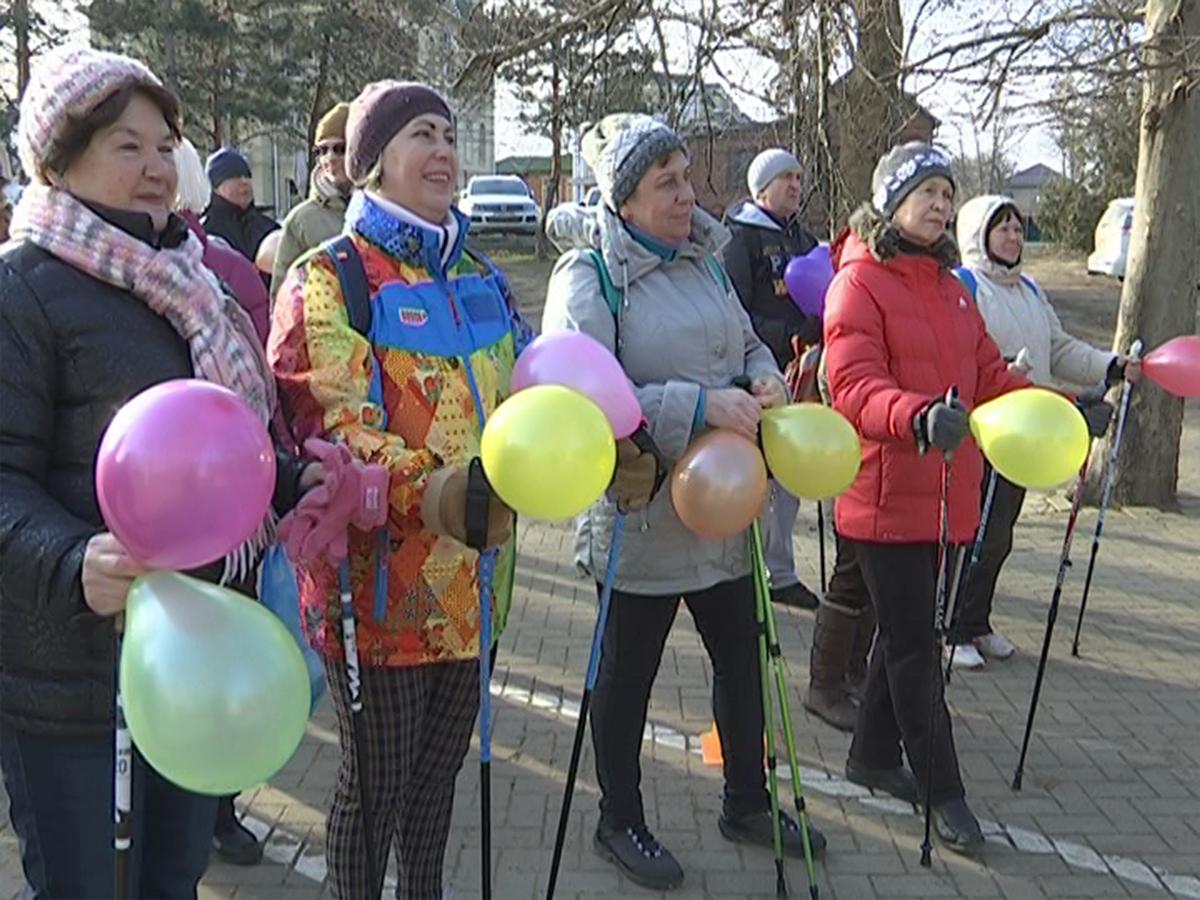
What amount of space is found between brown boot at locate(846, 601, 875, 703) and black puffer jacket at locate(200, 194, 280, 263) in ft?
10.2

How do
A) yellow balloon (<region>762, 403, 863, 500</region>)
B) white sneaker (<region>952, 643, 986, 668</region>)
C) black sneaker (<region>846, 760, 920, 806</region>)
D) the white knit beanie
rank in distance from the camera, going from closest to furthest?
1. yellow balloon (<region>762, 403, 863, 500</region>)
2. black sneaker (<region>846, 760, 920, 806</region>)
3. white sneaker (<region>952, 643, 986, 668</region>)
4. the white knit beanie

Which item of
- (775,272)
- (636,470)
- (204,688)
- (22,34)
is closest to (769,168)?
(775,272)

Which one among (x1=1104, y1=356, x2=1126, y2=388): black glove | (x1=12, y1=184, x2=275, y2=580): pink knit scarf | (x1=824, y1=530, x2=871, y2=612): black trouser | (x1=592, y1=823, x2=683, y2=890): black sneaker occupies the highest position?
(x1=12, y1=184, x2=275, y2=580): pink knit scarf

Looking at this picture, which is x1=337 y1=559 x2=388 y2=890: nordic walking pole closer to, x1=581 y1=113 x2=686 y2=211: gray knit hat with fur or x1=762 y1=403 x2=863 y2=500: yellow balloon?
x1=762 y1=403 x2=863 y2=500: yellow balloon

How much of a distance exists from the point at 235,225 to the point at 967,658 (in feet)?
12.7

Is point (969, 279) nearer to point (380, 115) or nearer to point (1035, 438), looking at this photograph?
point (1035, 438)

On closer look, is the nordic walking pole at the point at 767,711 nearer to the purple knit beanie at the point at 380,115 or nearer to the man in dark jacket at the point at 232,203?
the purple knit beanie at the point at 380,115

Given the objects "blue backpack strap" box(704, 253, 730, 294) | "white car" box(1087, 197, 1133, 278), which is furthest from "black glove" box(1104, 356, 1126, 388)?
"white car" box(1087, 197, 1133, 278)

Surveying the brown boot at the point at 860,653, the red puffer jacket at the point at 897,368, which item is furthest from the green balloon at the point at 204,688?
the brown boot at the point at 860,653

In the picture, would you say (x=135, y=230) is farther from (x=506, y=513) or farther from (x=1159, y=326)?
(x=1159, y=326)

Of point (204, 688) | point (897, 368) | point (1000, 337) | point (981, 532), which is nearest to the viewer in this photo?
point (204, 688)

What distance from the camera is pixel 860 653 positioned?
473 cm

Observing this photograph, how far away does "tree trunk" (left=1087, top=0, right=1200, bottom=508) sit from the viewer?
24.6ft

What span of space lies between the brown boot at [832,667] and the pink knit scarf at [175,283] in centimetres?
274
